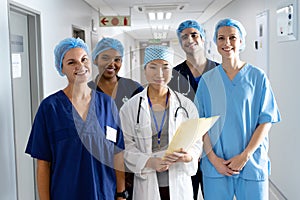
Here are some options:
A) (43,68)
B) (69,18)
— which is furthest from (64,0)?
(43,68)

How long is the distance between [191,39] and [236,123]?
654mm

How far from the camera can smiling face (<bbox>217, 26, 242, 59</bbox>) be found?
1918mm

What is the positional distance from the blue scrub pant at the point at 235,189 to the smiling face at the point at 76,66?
2.84 feet

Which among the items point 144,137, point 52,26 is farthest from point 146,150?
point 52,26

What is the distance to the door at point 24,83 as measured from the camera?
8.82ft

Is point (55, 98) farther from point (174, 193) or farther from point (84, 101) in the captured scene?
point (174, 193)

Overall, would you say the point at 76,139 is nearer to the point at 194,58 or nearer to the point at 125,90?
the point at 125,90

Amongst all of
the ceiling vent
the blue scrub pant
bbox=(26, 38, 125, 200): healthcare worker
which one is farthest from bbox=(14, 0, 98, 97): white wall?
the blue scrub pant

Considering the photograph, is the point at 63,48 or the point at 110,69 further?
the point at 110,69

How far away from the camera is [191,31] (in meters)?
2.32

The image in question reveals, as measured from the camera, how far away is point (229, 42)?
192 cm

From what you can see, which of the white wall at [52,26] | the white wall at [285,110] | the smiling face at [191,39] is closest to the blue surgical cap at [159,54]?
the smiling face at [191,39]

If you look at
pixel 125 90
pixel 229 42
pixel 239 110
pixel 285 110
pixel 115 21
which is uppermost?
pixel 115 21

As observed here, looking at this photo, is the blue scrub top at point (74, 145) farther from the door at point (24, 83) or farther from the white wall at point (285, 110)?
the white wall at point (285, 110)
